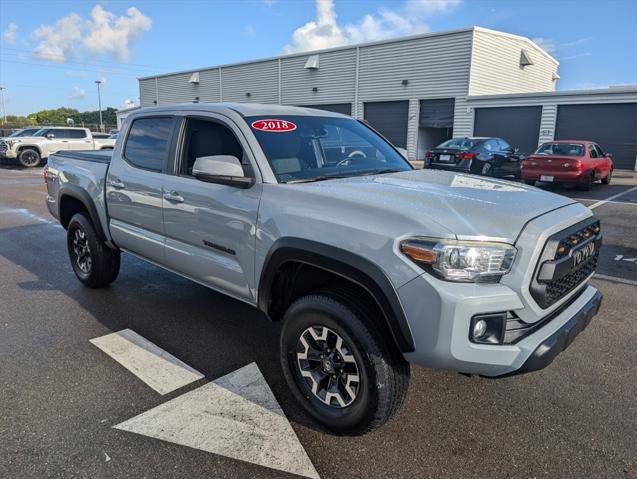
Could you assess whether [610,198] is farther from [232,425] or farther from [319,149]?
[232,425]

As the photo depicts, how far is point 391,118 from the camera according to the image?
1059 inches

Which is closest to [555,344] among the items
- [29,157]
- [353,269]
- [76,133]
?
[353,269]

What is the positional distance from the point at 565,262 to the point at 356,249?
43.3 inches

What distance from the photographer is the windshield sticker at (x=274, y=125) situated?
10.9ft

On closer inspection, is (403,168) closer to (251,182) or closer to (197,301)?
(251,182)

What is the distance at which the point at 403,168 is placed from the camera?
383 cm

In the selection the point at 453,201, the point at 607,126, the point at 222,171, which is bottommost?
the point at 453,201

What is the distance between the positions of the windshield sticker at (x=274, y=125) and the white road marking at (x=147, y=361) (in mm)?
1796

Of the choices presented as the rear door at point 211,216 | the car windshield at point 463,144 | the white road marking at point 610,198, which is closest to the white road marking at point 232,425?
the rear door at point 211,216

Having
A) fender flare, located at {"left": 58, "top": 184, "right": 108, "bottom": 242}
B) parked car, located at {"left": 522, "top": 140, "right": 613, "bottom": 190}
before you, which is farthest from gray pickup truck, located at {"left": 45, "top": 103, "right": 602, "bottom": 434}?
parked car, located at {"left": 522, "top": 140, "right": 613, "bottom": 190}

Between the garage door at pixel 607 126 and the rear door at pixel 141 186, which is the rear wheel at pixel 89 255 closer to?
the rear door at pixel 141 186

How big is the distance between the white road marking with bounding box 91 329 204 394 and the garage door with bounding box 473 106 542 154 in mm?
22259

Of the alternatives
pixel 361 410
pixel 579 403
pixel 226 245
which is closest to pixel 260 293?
pixel 226 245

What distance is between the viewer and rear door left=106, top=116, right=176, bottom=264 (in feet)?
12.7
